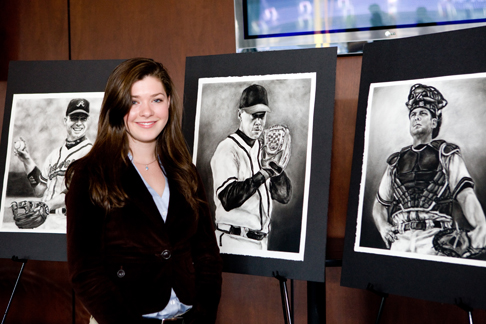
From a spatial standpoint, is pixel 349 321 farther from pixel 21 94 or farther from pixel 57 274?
pixel 21 94

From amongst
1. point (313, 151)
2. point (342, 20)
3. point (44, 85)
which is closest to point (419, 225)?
point (313, 151)

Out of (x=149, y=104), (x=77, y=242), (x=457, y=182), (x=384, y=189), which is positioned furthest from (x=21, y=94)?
(x=457, y=182)

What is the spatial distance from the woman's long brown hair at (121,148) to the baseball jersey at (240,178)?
14.1 inches

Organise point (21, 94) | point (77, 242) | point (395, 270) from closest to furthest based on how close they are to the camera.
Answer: point (77, 242) → point (395, 270) → point (21, 94)

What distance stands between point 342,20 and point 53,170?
5.98 ft

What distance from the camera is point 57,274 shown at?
3.20 metres

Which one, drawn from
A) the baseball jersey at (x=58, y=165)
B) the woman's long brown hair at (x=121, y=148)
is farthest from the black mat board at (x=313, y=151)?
the baseball jersey at (x=58, y=165)

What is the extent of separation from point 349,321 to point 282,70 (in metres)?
1.61

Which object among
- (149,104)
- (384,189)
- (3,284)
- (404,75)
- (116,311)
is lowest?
(3,284)

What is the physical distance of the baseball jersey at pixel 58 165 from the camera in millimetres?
2400

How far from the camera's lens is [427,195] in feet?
5.83

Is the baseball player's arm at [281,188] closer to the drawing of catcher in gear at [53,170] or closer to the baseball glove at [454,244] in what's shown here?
the baseball glove at [454,244]

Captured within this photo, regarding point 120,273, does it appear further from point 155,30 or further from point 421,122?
point 155,30

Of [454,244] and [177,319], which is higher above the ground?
[454,244]
